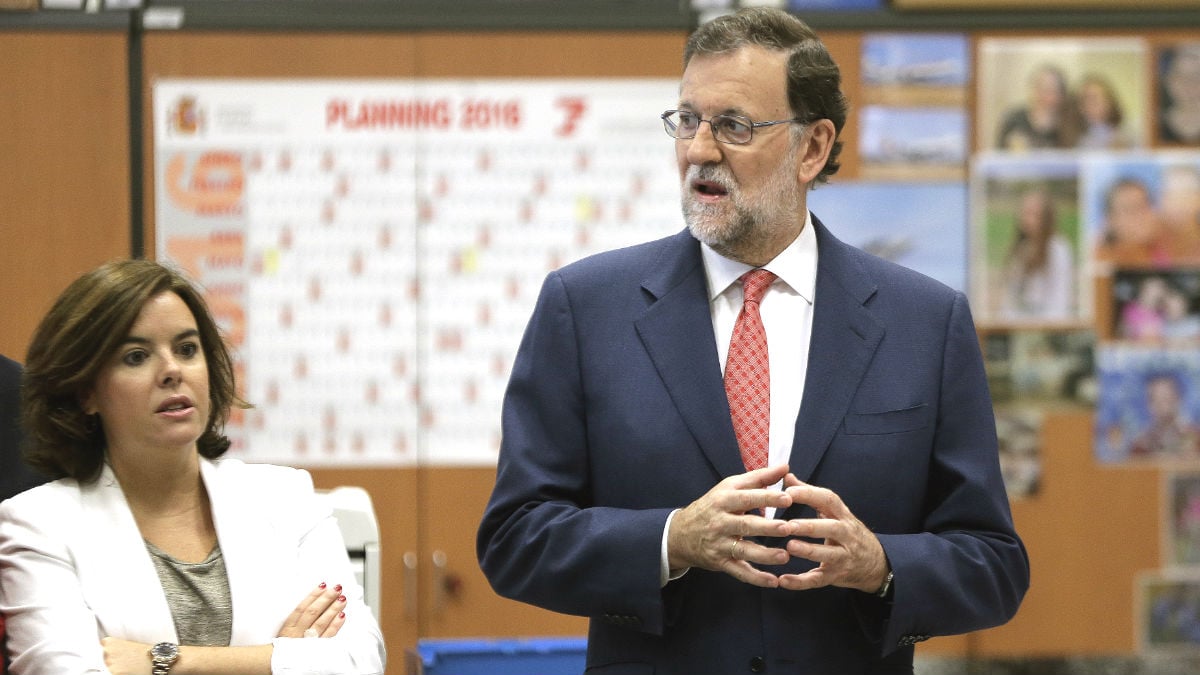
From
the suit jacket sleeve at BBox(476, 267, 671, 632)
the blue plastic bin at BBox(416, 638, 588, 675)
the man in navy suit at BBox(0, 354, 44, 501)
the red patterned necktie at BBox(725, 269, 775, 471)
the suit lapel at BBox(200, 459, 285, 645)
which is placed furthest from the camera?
the blue plastic bin at BBox(416, 638, 588, 675)

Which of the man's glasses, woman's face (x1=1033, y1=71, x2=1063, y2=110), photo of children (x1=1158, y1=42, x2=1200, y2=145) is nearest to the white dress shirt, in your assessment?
the man's glasses

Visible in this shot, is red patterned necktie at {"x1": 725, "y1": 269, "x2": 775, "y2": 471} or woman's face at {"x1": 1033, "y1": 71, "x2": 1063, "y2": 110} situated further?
woman's face at {"x1": 1033, "y1": 71, "x2": 1063, "y2": 110}

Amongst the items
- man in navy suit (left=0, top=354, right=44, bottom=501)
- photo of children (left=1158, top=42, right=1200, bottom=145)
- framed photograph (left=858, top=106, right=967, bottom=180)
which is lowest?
man in navy suit (left=0, top=354, right=44, bottom=501)

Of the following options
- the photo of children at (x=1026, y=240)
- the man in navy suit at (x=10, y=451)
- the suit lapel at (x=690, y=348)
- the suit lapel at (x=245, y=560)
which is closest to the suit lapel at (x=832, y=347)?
the suit lapel at (x=690, y=348)

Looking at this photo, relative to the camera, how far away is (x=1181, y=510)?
3.75 m

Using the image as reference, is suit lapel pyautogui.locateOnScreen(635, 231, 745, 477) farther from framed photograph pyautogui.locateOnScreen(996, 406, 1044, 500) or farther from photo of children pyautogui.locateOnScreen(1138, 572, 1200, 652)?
photo of children pyautogui.locateOnScreen(1138, 572, 1200, 652)

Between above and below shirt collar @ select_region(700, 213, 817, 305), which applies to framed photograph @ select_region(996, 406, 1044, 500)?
below

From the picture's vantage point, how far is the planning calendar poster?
12.0ft

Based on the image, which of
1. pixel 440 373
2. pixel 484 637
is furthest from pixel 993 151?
pixel 484 637

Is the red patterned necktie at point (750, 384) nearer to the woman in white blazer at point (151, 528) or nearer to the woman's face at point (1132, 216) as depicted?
the woman in white blazer at point (151, 528)

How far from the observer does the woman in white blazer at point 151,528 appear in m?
1.97

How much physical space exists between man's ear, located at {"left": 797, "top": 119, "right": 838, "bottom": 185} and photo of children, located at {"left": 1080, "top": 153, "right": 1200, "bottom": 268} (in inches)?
75.7

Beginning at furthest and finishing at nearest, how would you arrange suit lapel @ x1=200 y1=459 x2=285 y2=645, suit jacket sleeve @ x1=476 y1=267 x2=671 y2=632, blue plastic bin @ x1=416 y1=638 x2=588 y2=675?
blue plastic bin @ x1=416 y1=638 x2=588 y2=675 < suit lapel @ x1=200 y1=459 x2=285 y2=645 < suit jacket sleeve @ x1=476 y1=267 x2=671 y2=632

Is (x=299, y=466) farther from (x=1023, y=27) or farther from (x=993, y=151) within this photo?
(x=1023, y=27)
